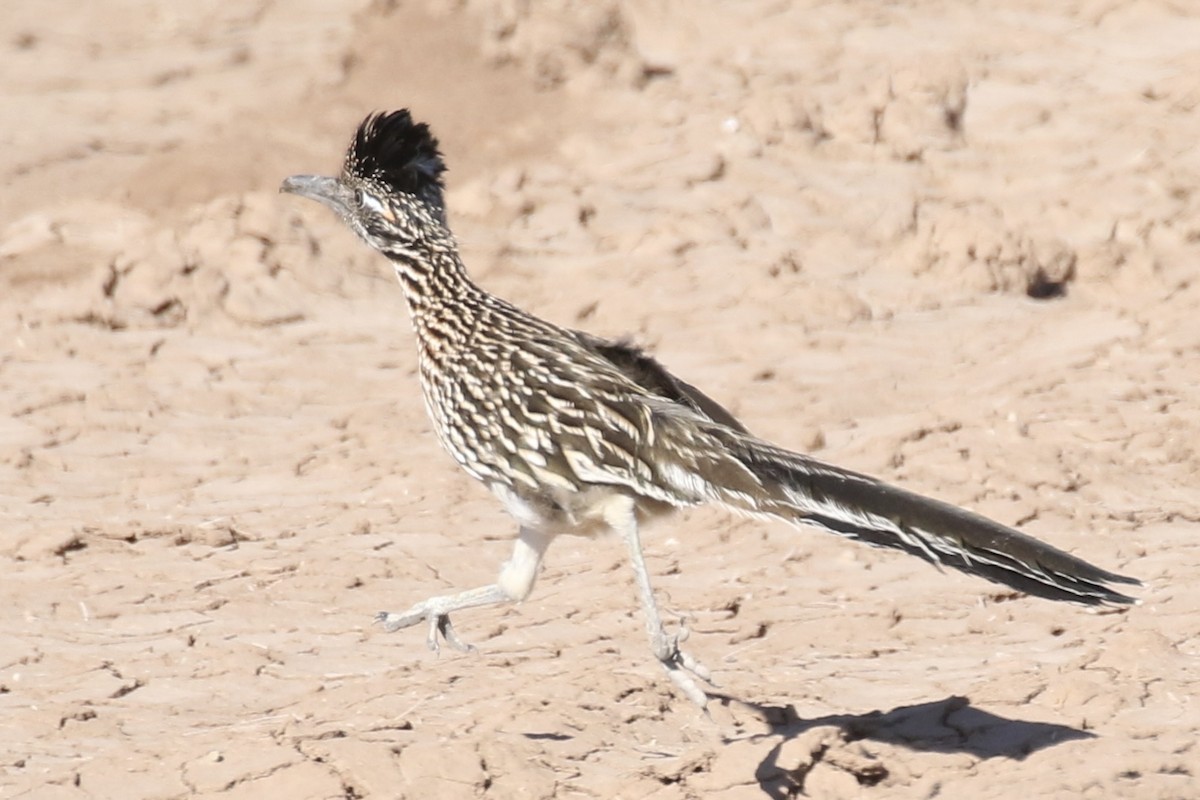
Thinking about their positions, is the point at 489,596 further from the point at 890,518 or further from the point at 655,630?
the point at 890,518

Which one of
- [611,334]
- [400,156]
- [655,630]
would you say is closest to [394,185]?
[400,156]

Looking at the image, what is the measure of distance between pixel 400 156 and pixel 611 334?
13.1 feet

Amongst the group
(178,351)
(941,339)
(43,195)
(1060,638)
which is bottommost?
(1060,638)

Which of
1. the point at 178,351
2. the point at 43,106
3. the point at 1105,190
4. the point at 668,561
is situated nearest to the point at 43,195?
the point at 43,106

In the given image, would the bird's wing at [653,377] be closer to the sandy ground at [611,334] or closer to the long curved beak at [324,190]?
Result: the sandy ground at [611,334]

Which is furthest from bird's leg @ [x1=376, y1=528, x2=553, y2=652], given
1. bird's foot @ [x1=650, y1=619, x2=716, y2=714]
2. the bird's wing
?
bird's foot @ [x1=650, y1=619, x2=716, y2=714]

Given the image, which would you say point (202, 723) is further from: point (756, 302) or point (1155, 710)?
point (756, 302)

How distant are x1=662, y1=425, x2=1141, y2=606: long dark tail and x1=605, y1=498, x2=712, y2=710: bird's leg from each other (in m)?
0.29

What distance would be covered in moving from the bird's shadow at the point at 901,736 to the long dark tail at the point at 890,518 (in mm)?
631

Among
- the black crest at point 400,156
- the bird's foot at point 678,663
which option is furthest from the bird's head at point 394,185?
the bird's foot at point 678,663

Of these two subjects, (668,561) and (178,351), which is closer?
(668,561)

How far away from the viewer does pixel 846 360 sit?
1044 centimetres

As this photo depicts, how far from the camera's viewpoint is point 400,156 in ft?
22.1

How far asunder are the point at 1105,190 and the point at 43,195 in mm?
6517
